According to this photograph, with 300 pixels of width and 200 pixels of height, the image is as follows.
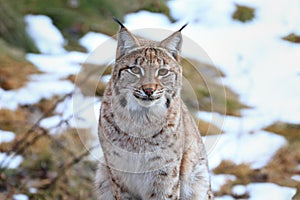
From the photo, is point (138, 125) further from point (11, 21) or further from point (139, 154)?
point (11, 21)

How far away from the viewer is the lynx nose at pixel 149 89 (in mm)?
3651

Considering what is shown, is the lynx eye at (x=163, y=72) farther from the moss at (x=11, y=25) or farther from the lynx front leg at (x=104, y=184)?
the moss at (x=11, y=25)

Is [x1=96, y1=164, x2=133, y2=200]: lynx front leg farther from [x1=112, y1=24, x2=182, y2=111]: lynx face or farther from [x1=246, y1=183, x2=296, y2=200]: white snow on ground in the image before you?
A: [x1=246, y1=183, x2=296, y2=200]: white snow on ground

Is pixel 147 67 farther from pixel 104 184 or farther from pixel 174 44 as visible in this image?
pixel 104 184

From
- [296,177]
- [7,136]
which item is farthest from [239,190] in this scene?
[7,136]

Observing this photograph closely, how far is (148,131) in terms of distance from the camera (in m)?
4.05

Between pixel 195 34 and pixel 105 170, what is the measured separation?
4.85m

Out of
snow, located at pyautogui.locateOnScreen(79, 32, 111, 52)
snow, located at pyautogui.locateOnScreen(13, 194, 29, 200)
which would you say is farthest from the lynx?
snow, located at pyautogui.locateOnScreen(79, 32, 111, 52)

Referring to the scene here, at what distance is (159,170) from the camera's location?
166 inches

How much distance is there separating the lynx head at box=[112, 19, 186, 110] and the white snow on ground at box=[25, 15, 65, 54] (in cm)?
409

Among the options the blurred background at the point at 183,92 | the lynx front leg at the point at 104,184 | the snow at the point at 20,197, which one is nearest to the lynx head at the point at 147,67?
the lynx front leg at the point at 104,184

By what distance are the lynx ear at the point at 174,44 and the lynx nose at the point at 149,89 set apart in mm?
218

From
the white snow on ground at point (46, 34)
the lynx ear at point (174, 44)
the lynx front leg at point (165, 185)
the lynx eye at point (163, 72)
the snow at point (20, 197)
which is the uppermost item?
the lynx ear at point (174, 44)

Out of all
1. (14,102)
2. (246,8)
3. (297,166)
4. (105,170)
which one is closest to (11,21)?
(14,102)
